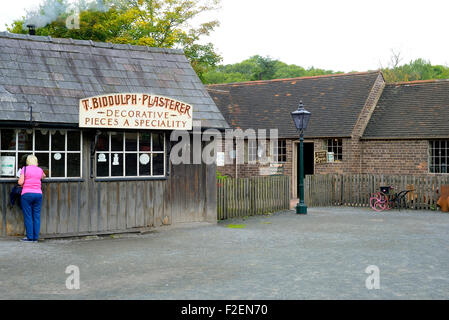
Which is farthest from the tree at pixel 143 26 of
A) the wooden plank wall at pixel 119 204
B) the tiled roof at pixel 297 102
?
the wooden plank wall at pixel 119 204

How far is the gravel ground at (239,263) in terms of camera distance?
7.59 metres

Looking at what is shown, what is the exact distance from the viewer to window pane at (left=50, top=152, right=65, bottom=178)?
41.1 ft

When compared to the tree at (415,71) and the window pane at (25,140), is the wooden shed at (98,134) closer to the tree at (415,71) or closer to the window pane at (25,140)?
the window pane at (25,140)

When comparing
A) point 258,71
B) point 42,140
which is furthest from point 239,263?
point 258,71

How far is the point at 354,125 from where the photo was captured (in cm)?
2430

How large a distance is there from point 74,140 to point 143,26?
25010mm

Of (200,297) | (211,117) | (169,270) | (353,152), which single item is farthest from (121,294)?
(353,152)

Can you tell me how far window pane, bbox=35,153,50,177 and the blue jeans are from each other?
0.87 meters

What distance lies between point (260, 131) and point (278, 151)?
1.37 metres

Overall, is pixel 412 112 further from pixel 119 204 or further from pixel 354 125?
pixel 119 204

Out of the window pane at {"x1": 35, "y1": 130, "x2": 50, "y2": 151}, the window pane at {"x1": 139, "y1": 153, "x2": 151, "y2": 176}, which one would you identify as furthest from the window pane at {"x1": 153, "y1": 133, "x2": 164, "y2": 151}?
the window pane at {"x1": 35, "y1": 130, "x2": 50, "y2": 151}

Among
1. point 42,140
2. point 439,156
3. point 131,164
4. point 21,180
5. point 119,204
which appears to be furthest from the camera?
point 439,156

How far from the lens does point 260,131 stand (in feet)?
88.2
